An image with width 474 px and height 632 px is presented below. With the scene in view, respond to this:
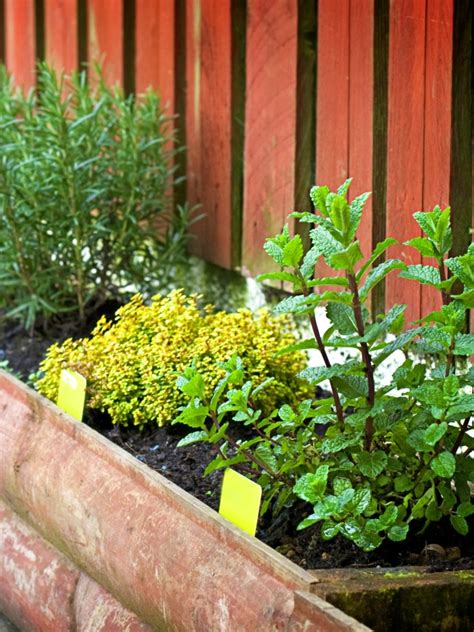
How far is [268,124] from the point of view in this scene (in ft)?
14.5

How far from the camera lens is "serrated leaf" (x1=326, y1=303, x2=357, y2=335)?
258 centimetres

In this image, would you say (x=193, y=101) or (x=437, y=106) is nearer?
(x=437, y=106)

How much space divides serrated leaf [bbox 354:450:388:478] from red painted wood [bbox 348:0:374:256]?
129 cm

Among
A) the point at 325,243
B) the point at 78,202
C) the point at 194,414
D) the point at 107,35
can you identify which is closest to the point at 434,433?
the point at 325,243

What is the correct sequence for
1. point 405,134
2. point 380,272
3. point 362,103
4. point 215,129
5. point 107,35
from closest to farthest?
point 380,272, point 405,134, point 362,103, point 215,129, point 107,35

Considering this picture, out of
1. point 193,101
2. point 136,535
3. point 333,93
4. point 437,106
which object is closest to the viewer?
point 136,535

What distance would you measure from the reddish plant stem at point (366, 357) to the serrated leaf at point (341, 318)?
31 mm

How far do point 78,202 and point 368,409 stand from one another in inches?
92.1

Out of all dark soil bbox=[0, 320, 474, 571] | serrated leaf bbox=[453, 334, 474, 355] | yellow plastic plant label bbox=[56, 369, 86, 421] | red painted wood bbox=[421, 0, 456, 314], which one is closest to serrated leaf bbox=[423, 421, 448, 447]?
serrated leaf bbox=[453, 334, 474, 355]

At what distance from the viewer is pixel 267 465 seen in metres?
2.76

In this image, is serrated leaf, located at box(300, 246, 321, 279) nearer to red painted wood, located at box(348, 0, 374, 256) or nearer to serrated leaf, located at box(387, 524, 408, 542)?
serrated leaf, located at box(387, 524, 408, 542)

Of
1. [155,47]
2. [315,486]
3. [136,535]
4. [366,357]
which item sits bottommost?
[136,535]

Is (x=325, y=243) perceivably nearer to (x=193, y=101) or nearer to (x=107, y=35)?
(x=193, y=101)

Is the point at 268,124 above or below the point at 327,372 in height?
above
